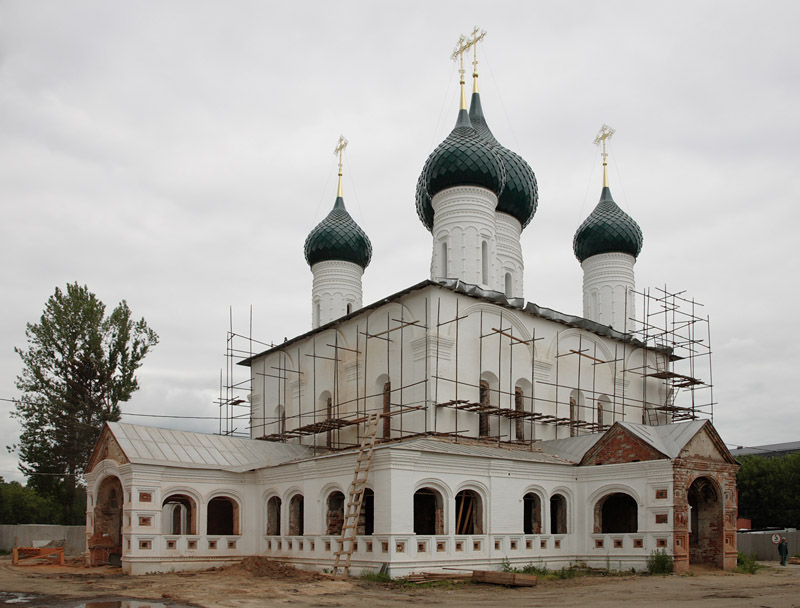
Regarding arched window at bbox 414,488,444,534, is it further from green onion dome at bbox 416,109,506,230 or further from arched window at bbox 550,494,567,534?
green onion dome at bbox 416,109,506,230

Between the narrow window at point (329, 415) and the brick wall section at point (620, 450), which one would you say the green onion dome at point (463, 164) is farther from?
the brick wall section at point (620, 450)

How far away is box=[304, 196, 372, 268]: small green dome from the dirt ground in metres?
10.4

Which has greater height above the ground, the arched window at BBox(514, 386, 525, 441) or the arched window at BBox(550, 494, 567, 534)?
the arched window at BBox(514, 386, 525, 441)

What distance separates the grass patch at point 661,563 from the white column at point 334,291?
38.1 feet

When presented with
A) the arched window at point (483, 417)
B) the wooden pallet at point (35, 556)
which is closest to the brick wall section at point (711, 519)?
the arched window at point (483, 417)

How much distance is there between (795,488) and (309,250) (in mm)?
19169

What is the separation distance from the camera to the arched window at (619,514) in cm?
1728

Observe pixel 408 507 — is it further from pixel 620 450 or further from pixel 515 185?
pixel 515 185

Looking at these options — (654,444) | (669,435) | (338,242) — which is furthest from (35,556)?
(669,435)

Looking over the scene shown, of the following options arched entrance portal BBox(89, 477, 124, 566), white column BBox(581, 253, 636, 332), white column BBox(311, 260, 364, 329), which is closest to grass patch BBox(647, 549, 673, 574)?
white column BBox(581, 253, 636, 332)

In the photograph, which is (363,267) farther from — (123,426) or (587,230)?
(123,426)

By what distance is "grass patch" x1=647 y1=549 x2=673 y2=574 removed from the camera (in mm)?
14758

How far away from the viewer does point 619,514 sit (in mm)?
17641

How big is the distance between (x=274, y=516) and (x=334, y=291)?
311 inches
